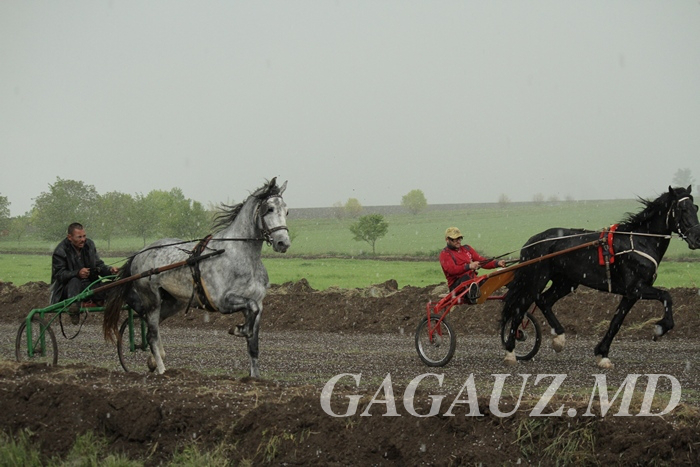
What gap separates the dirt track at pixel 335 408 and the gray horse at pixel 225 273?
0.96 meters

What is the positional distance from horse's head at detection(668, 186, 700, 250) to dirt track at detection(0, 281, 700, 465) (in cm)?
183

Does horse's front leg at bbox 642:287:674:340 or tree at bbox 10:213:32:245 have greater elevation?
tree at bbox 10:213:32:245

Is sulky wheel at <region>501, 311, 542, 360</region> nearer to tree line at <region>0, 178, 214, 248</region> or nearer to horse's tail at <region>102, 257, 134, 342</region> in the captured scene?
horse's tail at <region>102, 257, 134, 342</region>

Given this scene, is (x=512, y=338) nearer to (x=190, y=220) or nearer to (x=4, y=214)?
(x=190, y=220)

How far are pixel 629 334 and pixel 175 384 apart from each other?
31.5 feet

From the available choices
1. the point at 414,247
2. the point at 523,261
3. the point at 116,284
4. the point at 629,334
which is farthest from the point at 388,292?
the point at 414,247

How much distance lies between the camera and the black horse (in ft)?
37.5

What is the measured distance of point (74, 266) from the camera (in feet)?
37.7

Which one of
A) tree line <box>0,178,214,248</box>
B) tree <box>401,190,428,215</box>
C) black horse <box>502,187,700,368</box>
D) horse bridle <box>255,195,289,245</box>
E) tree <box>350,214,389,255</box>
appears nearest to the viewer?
horse bridle <box>255,195,289,245</box>

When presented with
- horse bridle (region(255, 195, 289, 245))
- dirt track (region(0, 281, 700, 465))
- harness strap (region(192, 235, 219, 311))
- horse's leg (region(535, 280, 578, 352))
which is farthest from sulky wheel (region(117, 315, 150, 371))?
horse's leg (region(535, 280, 578, 352))

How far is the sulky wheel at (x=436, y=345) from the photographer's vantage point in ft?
38.1

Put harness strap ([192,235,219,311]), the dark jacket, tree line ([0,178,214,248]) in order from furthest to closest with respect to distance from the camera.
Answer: tree line ([0,178,214,248]) → the dark jacket → harness strap ([192,235,219,311])

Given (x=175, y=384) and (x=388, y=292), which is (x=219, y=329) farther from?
(x=175, y=384)

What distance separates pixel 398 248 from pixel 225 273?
4686 cm
